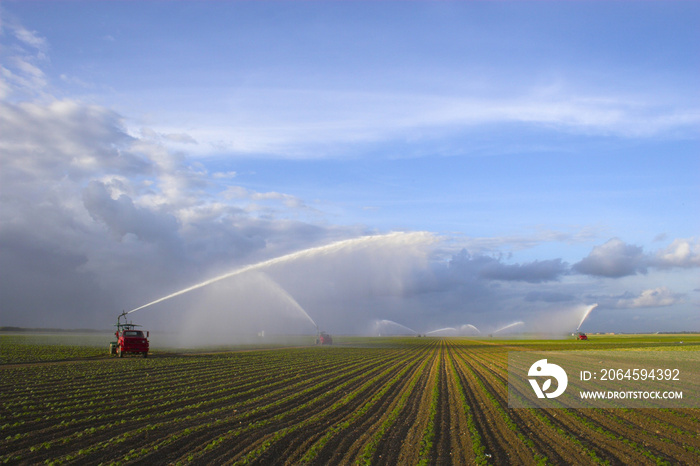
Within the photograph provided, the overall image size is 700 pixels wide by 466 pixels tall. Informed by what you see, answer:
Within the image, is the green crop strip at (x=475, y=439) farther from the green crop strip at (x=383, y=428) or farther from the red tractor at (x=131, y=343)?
the red tractor at (x=131, y=343)

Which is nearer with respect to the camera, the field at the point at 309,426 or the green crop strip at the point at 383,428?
the green crop strip at the point at 383,428

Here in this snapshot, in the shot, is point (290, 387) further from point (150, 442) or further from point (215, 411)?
point (150, 442)

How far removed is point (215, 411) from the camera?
17.5 m

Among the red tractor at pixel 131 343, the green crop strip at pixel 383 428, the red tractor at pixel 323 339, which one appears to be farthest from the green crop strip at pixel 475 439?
the red tractor at pixel 323 339

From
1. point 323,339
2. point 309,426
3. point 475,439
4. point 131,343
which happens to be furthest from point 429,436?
point 323,339

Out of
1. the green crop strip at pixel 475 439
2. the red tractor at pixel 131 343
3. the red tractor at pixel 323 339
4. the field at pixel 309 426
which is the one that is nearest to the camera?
the green crop strip at pixel 475 439

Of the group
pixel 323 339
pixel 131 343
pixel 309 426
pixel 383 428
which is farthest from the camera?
pixel 323 339

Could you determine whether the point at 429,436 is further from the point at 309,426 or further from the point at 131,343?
the point at 131,343

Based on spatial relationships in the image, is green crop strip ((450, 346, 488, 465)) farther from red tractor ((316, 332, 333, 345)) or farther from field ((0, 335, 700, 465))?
red tractor ((316, 332, 333, 345))

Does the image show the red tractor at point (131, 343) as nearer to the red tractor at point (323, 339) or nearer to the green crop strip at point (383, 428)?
the green crop strip at point (383, 428)

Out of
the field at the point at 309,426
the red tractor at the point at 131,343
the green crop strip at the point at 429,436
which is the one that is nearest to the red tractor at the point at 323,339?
the red tractor at the point at 131,343

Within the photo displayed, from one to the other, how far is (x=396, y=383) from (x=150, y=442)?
16764mm

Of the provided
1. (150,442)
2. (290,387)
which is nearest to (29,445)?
(150,442)

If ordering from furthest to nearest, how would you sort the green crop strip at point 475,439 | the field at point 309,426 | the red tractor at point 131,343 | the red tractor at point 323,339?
the red tractor at point 323,339 < the red tractor at point 131,343 < the field at point 309,426 < the green crop strip at point 475,439
